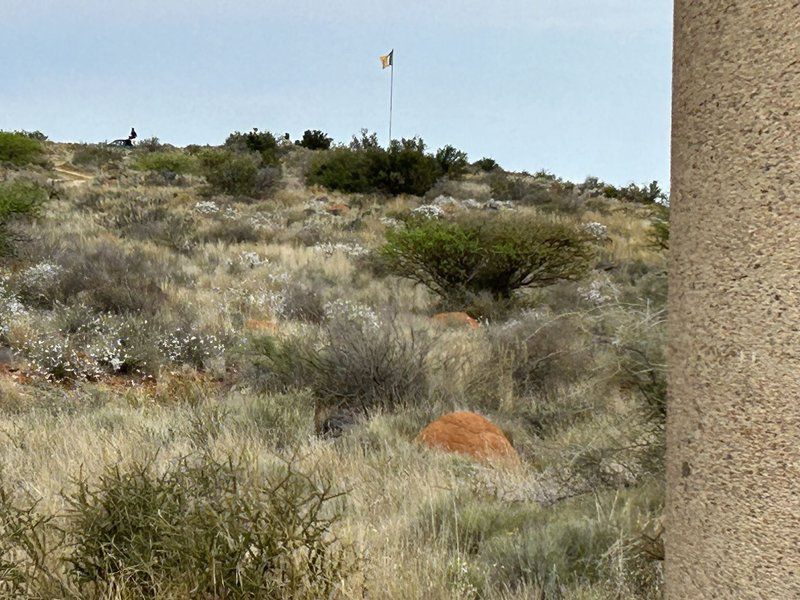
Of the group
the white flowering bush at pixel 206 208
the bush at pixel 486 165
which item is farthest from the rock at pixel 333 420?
the bush at pixel 486 165

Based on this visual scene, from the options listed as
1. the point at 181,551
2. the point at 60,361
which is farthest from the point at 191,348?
the point at 181,551

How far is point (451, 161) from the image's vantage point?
1326 inches

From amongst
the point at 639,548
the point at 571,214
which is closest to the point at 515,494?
the point at 639,548

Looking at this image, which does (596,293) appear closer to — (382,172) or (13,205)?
(13,205)

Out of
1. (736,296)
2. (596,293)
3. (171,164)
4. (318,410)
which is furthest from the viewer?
(171,164)

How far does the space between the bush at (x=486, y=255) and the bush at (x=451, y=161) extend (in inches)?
791

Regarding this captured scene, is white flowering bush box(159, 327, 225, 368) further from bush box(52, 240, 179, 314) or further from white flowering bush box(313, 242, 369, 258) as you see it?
white flowering bush box(313, 242, 369, 258)

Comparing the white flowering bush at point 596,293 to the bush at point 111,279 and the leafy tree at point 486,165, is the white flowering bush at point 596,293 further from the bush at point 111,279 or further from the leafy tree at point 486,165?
the leafy tree at point 486,165

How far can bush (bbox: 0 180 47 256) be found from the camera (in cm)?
1255

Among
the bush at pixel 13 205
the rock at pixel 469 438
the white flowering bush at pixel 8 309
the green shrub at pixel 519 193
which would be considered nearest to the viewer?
the rock at pixel 469 438

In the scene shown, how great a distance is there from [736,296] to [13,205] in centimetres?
1592

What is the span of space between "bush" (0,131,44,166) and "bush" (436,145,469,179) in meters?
16.7

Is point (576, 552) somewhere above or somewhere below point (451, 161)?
below

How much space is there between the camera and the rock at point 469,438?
4.82 metres
